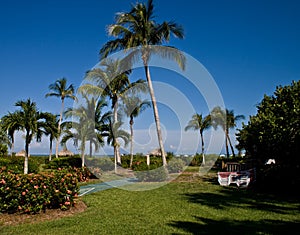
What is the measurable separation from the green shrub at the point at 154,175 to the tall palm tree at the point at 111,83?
704 centimetres

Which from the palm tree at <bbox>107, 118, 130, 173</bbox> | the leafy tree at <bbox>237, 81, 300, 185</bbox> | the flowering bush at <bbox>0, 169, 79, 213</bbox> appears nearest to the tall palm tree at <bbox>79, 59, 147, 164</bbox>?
the palm tree at <bbox>107, 118, 130, 173</bbox>

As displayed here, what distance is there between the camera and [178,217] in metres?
7.24

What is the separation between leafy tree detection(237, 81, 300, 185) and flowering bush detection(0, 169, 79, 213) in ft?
30.8

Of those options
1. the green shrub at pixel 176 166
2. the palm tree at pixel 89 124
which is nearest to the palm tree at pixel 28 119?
the palm tree at pixel 89 124

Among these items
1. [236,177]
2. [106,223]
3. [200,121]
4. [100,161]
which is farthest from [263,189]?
[200,121]

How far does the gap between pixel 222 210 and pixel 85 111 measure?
16.0 m

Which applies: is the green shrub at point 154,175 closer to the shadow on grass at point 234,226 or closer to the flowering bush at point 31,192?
the flowering bush at point 31,192

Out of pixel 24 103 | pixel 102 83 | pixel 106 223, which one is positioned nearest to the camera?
pixel 106 223

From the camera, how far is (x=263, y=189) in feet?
41.9

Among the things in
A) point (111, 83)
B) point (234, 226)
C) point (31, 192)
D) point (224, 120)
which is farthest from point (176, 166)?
point (224, 120)

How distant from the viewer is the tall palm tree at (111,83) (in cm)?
2375

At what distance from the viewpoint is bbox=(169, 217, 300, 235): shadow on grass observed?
591 cm

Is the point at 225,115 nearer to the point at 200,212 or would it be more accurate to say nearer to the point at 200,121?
the point at 200,121

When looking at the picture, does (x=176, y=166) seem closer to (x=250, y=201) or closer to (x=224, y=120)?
(x=250, y=201)
